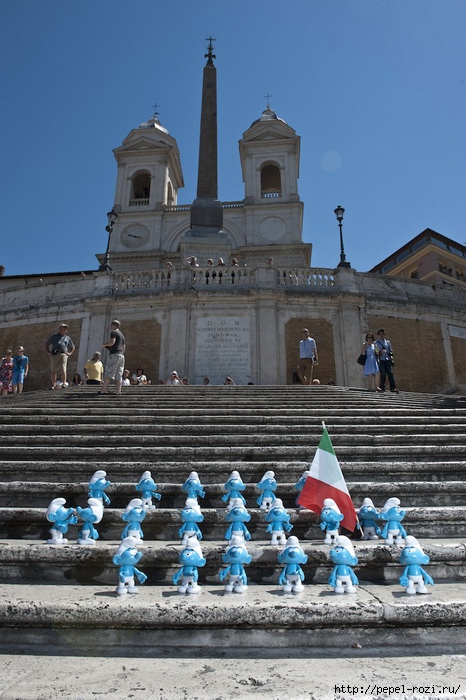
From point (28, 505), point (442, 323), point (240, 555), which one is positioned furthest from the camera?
point (442, 323)

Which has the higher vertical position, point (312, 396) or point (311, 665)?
point (312, 396)

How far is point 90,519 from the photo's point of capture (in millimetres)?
3387

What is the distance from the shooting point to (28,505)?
4.15 m

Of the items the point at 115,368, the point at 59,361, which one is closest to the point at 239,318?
the point at 59,361

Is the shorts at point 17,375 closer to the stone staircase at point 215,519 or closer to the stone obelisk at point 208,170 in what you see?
the stone staircase at point 215,519

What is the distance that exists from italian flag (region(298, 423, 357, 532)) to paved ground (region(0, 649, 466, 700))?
1080mm

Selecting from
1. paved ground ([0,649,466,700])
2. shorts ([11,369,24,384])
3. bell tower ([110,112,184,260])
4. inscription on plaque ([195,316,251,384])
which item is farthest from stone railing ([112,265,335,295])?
bell tower ([110,112,184,260])

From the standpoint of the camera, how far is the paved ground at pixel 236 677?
1979mm

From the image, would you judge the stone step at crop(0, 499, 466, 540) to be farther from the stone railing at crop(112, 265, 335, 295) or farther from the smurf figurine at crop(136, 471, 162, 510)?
the stone railing at crop(112, 265, 335, 295)

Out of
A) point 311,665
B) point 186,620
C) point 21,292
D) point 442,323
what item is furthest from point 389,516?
point 21,292

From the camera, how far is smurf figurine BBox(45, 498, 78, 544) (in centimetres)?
335

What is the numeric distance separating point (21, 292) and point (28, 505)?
16.9 meters

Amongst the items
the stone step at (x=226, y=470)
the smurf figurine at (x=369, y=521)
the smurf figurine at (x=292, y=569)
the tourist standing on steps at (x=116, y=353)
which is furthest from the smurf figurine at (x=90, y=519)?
the tourist standing on steps at (x=116, y=353)

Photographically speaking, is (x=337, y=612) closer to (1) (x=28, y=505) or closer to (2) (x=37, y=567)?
(2) (x=37, y=567)
